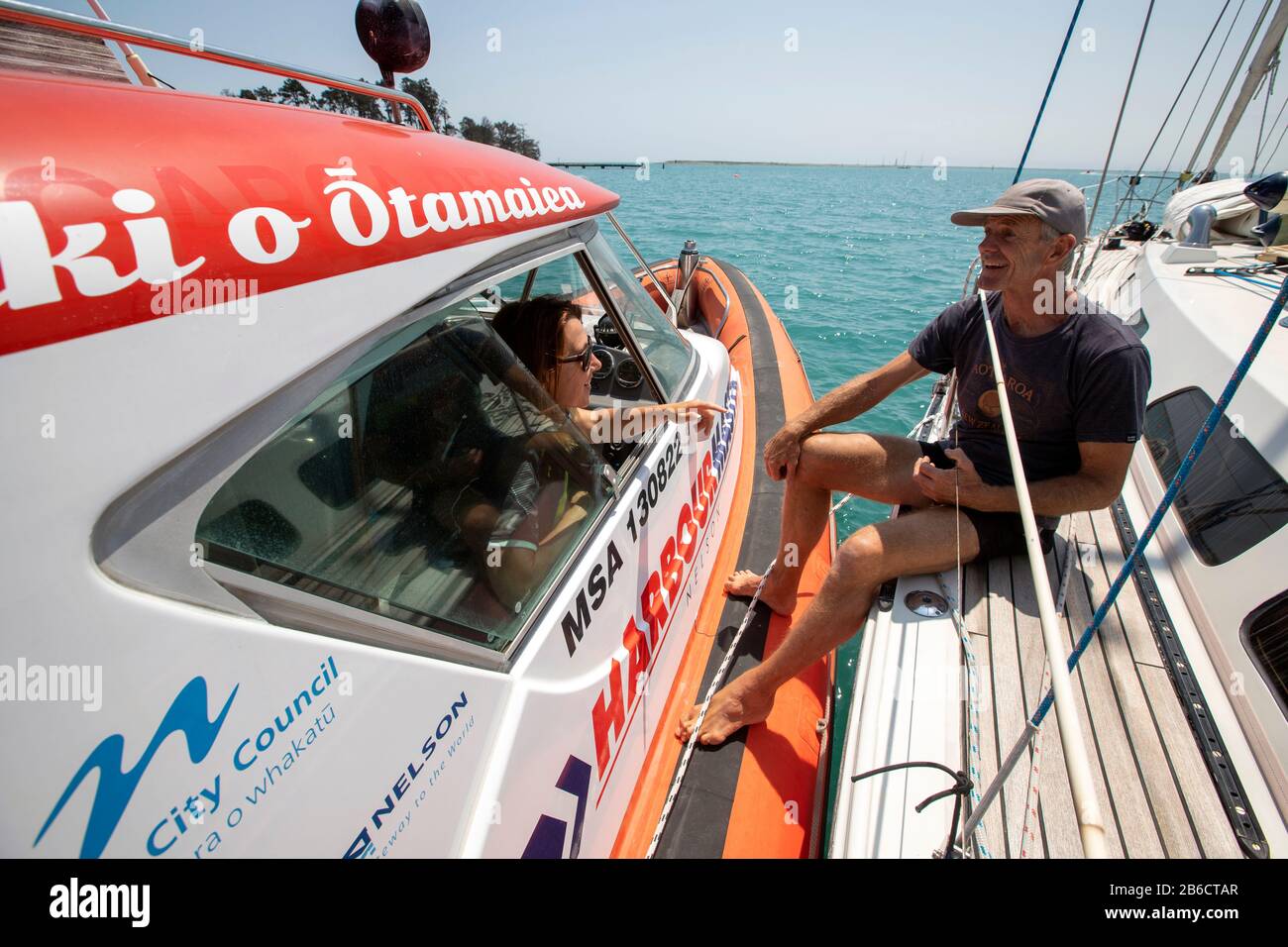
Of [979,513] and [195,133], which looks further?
[979,513]

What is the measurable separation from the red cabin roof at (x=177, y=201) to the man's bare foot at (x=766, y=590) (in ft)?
6.32

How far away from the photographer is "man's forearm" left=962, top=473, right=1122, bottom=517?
1965mm

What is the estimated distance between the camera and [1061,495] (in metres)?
1.99

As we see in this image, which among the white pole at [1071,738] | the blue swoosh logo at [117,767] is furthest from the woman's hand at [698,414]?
the blue swoosh logo at [117,767]

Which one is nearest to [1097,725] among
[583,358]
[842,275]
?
[583,358]

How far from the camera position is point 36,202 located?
2.10ft

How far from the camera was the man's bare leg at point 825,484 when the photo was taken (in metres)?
2.40

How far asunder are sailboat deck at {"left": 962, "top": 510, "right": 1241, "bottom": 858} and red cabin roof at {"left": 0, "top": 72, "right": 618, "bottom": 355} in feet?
5.93

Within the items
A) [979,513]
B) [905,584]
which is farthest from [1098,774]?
[979,513]

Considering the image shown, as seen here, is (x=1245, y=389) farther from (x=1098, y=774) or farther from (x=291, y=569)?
(x=291, y=569)

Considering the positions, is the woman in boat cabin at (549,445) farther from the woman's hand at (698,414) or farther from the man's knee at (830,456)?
the man's knee at (830,456)

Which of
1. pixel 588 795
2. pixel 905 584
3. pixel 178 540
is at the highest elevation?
pixel 178 540

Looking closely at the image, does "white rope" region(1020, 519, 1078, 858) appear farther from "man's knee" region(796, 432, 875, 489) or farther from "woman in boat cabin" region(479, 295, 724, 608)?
"woman in boat cabin" region(479, 295, 724, 608)

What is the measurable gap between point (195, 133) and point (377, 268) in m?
0.31
